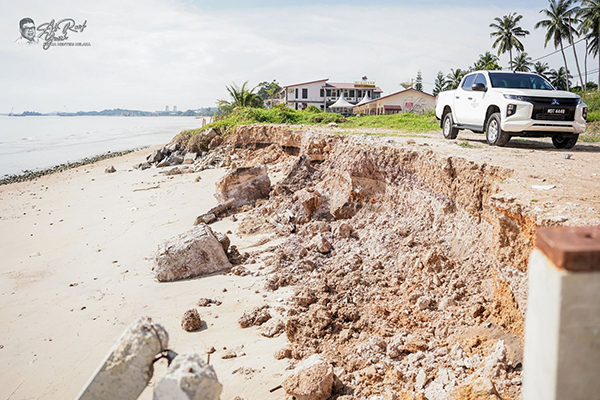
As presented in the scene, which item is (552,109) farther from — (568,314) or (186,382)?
(186,382)

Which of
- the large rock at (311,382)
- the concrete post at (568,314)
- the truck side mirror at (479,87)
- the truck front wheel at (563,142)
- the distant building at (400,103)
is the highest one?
the distant building at (400,103)

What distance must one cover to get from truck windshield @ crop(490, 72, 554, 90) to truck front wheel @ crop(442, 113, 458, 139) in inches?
67.1

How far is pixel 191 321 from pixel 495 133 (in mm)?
7616

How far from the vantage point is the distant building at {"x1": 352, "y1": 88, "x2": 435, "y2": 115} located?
40.5 metres

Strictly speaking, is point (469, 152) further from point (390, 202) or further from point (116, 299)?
point (116, 299)

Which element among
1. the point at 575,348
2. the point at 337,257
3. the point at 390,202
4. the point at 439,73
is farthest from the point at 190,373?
the point at 439,73

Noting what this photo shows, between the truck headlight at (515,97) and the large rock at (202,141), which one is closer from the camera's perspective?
the truck headlight at (515,97)

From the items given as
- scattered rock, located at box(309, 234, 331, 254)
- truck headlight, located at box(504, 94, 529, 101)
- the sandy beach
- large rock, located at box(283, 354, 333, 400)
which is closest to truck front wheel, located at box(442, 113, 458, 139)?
truck headlight, located at box(504, 94, 529, 101)

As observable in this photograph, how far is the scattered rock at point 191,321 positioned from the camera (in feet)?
20.5

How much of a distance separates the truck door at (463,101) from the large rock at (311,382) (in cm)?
836

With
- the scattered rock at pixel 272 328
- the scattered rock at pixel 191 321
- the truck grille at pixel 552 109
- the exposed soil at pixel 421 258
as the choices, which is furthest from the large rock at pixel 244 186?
the truck grille at pixel 552 109

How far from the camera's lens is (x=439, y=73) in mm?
71188

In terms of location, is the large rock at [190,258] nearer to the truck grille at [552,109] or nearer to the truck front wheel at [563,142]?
the truck grille at [552,109]

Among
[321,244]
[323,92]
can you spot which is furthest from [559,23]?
[321,244]
